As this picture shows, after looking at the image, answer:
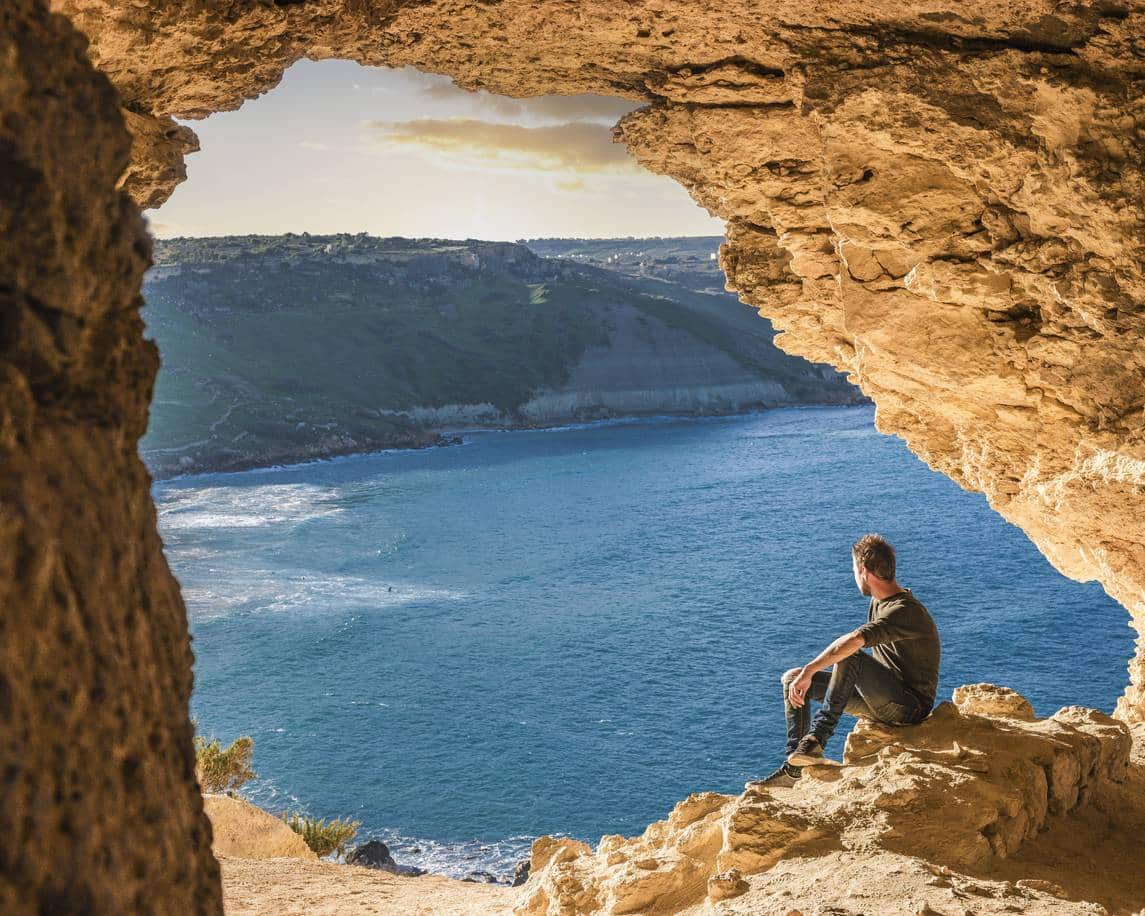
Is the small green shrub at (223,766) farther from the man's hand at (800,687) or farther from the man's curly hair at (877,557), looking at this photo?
the man's curly hair at (877,557)

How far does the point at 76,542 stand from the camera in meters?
2.21

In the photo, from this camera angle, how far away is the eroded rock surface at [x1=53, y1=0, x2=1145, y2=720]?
6.04 metres

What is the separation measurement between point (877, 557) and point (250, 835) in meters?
9.98

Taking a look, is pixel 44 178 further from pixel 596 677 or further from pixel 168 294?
pixel 168 294

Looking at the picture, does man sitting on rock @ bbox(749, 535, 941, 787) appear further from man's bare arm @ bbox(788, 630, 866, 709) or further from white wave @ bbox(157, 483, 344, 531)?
white wave @ bbox(157, 483, 344, 531)

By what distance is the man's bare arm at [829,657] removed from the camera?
5961mm

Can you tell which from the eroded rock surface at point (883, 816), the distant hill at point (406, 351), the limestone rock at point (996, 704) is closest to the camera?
the eroded rock surface at point (883, 816)

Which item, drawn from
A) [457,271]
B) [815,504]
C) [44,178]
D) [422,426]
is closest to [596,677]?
[815,504]

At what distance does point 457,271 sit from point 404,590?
6987cm

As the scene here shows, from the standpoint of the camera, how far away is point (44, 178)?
218 centimetres

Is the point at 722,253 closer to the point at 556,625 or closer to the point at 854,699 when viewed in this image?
the point at 854,699

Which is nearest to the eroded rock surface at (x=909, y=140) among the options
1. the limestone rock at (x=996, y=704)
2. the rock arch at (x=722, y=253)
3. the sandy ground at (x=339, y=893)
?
the rock arch at (x=722, y=253)

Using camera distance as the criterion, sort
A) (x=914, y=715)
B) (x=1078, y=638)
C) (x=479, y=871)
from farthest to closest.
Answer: (x=1078, y=638)
(x=479, y=871)
(x=914, y=715)

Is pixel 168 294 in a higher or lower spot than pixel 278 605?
higher
